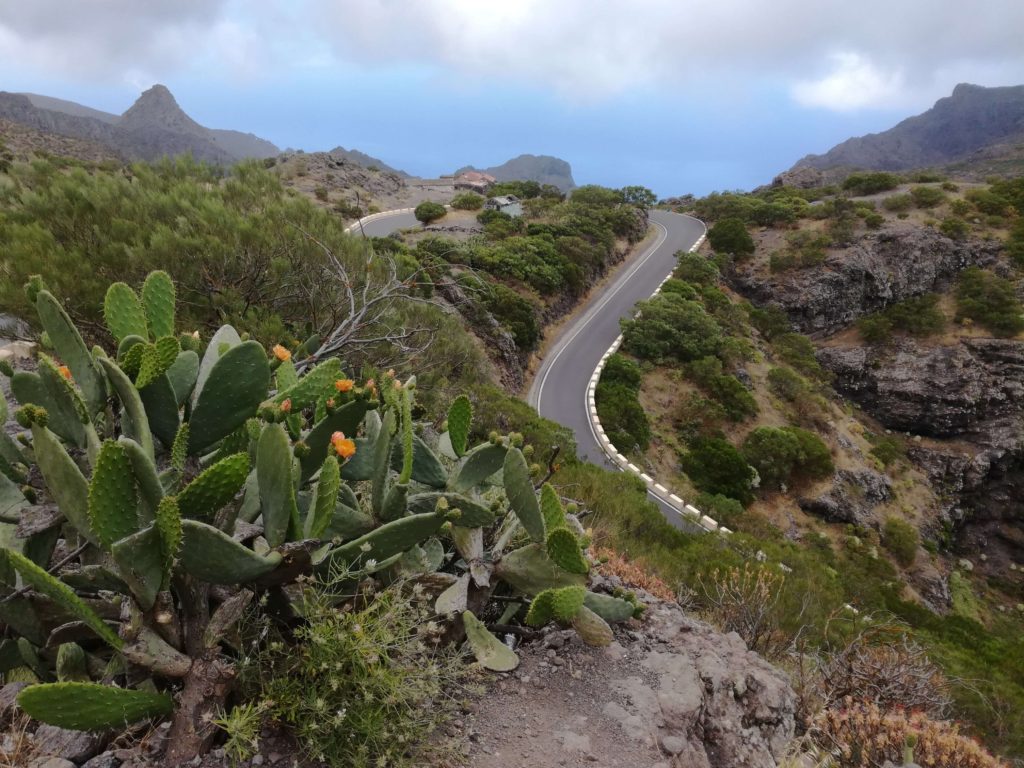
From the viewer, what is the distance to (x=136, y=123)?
121562 mm

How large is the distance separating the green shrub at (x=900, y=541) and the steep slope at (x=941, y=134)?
426 feet

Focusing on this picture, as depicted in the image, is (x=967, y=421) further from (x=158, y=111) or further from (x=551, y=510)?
(x=158, y=111)

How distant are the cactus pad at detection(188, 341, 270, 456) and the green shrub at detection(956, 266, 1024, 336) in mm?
34720

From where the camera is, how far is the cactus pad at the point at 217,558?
1616mm

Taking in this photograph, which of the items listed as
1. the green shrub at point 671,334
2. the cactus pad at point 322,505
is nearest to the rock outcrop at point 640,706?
the cactus pad at point 322,505

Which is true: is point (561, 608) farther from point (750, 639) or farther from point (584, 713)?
point (750, 639)

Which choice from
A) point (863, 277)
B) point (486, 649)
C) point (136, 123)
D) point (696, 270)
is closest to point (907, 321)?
point (863, 277)

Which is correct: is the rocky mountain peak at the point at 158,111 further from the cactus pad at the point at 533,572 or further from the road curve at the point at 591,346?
the cactus pad at the point at 533,572

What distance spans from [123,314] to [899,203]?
4315 centimetres

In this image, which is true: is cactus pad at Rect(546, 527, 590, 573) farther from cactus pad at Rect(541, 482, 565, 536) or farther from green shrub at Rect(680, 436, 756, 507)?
green shrub at Rect(680, 436, 756, 507)

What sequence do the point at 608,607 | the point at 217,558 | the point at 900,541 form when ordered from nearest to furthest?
the point at 217,558 → the point at 608,607 → the point at 900,541

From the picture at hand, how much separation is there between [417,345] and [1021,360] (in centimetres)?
2986

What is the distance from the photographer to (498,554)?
2711mm

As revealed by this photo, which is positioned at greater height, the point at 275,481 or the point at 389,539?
the point at 275,481
